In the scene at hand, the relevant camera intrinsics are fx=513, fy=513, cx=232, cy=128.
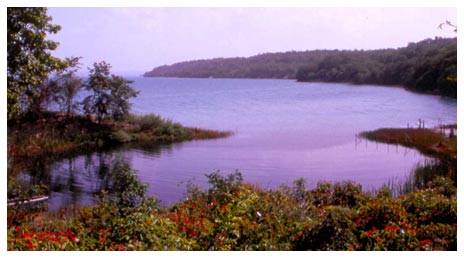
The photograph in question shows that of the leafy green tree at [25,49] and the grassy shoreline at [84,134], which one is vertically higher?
the leafy green tree at [25,49]

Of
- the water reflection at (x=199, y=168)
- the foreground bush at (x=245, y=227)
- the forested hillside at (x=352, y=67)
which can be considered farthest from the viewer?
the forested hillside at (x=352, y=67)

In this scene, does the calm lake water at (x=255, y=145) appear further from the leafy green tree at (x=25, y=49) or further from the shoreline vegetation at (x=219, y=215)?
the leafy green tree at (x=25, y=49)

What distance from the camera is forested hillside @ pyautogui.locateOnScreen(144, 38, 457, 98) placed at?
702 inches

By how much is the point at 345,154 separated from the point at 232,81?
7.13 meters

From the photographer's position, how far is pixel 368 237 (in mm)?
6277

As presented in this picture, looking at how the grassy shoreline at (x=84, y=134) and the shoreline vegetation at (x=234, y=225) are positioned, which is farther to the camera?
the grassy shoreline at (x=84, y=134)

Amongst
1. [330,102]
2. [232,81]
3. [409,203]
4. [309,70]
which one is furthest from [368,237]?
[309,70]

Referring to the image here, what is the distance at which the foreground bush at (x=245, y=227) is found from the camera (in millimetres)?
5988

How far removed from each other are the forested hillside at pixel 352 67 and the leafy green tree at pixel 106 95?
→ 3.84 metres

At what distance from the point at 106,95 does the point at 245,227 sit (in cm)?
1551

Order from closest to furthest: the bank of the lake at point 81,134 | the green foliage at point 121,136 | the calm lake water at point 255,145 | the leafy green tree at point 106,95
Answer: the calm lake water at point 255,145 < the bank of the lake at point 81,134 < the green foliage at point 121,136 < the leafy green tree at point 106,95

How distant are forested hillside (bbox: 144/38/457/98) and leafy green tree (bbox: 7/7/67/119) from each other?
535 cm

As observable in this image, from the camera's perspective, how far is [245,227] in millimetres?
6508

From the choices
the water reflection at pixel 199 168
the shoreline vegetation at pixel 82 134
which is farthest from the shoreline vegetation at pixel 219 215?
the shoreline vegetation at pixel 82 134
